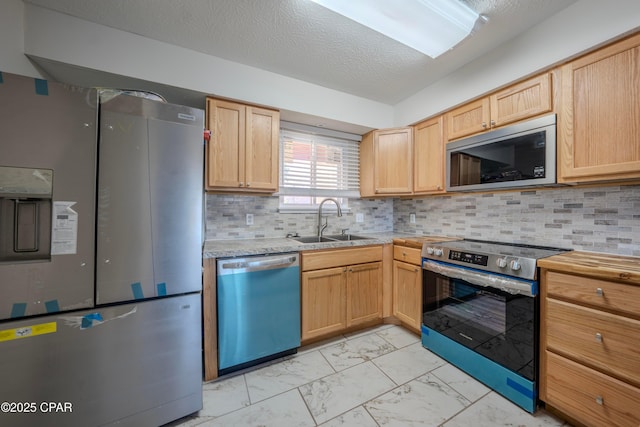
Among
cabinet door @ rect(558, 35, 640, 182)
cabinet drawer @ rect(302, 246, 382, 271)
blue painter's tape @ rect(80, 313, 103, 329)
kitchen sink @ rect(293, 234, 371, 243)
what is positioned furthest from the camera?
kitchen sink @ rect(293, 234, 371, 243)

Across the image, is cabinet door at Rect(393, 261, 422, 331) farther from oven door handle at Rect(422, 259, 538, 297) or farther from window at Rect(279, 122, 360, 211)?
window at Rect(279, 122, 360, 211)

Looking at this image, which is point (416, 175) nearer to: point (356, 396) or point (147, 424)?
point (356, 396)

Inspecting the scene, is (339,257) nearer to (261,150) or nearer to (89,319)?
(261,150)

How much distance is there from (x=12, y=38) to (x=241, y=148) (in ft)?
4.43

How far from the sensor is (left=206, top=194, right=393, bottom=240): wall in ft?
7.32

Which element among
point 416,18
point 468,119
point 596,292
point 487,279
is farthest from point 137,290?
point 468,119

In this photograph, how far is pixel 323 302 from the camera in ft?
6.79

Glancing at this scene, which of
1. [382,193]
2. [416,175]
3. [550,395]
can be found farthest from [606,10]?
[550,395]

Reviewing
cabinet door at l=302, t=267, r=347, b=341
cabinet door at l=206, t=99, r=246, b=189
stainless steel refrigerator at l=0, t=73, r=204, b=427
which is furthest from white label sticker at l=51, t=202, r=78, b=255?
cabinet door at l=302, t=267, r=347, b=341

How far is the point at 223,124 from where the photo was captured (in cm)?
193

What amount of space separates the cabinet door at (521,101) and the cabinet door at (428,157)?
1.57 ft

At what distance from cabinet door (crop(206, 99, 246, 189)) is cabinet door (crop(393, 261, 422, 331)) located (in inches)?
68.1

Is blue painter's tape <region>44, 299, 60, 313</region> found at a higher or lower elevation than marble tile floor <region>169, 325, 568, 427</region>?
higher

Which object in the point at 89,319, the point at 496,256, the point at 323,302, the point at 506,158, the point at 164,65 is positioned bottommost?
the point at 323,302
